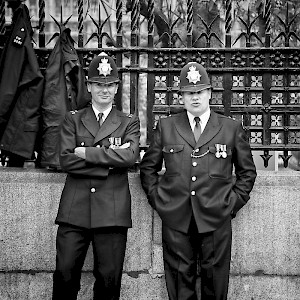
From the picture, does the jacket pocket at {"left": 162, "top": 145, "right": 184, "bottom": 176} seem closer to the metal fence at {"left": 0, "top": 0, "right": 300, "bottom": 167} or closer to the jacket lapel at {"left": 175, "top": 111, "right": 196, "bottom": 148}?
the jacket lapel at {"left": 175, "top": 111, "right": 196, "bottom": 148}

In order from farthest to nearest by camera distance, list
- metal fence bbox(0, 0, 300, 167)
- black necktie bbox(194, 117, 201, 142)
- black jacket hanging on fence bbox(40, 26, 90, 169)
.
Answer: metal fence bbox(0, 0, 300, 167) → black jacket hanging on fence bbox(40, 26, 90, 169) → black necktie bbox(194, 117, 201, 142)

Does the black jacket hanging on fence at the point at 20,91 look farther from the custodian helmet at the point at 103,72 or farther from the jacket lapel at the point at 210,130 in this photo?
the jacket lapel at the point at 210,130

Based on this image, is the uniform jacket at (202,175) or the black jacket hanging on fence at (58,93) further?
the black jacket hanging on fence at (58,93)

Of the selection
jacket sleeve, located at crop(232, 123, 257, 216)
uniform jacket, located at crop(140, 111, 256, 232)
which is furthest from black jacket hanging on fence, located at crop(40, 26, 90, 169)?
jacket sleeve, located at crop(232, 123, 257, 216)

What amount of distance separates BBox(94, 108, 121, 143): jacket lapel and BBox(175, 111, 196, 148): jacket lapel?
1.73ft

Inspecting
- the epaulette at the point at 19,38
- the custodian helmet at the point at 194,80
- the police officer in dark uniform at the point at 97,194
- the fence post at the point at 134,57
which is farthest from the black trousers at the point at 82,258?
the epaulette at the point at 19,38

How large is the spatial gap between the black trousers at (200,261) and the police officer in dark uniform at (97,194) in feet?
1.45

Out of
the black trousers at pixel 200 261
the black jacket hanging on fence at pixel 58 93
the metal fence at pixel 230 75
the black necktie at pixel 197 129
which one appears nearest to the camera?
the black trousers at pixel 200 261

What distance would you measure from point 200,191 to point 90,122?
1137 mm

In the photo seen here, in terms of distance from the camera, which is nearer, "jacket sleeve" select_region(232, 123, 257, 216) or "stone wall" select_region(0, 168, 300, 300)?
"jacket sleeve" select_region(232, 123, 257, 216)

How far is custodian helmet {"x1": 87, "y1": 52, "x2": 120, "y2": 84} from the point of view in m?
5.26

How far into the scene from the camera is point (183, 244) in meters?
5.11

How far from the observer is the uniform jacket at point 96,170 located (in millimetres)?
5051

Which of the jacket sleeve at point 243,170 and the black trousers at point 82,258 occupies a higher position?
the jacket sleeve at point 243,170
